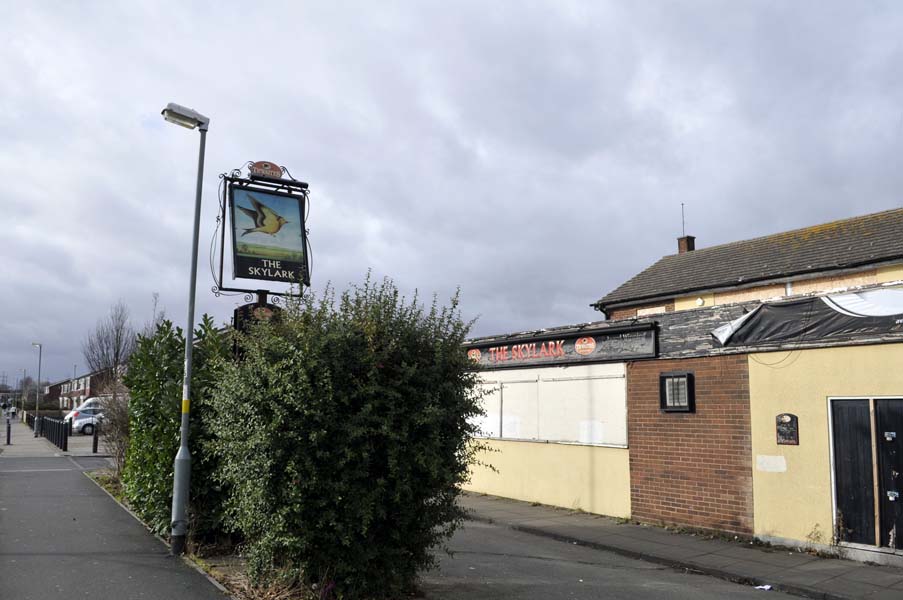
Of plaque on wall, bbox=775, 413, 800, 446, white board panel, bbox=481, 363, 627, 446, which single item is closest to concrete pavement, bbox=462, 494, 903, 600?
plaque on wall, bbox=775, 413, 800, 446

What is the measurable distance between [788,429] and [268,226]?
8.00 metres

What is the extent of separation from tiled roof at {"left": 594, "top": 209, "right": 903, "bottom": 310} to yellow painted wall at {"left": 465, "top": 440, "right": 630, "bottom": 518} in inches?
325

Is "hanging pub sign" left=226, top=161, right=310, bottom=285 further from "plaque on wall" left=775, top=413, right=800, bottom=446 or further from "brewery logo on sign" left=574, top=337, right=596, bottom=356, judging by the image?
"plaque on wall" left=775, top=413, right=800, bottom=446

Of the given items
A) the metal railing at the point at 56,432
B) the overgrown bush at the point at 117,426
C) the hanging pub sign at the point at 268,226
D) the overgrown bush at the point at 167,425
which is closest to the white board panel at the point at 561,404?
the hanging pub sign at the point at 268,226

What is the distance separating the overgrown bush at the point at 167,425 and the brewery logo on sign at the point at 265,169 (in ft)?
7.68

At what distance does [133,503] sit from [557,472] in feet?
24.7

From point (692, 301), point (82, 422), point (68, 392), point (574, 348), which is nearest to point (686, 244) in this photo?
point (692, 301)

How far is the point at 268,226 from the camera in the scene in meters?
10.7

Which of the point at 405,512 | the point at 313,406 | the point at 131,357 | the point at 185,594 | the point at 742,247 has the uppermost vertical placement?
the point at 742,247

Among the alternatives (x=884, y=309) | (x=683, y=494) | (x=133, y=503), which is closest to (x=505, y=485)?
(x=683, y=494)

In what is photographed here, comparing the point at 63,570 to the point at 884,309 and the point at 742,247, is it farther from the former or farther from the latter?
the point at 742,247

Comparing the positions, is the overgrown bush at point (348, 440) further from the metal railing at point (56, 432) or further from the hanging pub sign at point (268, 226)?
the metal railing at point (56, 432)

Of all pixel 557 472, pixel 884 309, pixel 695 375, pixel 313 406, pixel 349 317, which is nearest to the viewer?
pixel 313 406

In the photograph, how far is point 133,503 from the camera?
1146 centimetres
